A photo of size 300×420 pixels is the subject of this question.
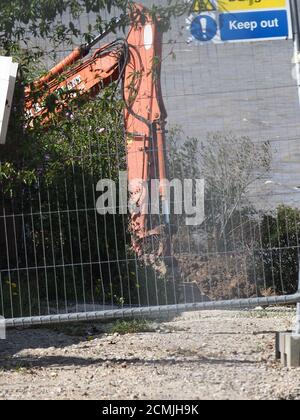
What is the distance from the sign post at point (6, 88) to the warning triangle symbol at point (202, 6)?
1.60 meters

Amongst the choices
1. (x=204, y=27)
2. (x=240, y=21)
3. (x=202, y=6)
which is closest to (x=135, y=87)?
(x=204, y=27)

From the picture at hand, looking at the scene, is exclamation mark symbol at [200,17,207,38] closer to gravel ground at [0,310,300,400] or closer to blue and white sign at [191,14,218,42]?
blue and white sign at [191,14,218,42]

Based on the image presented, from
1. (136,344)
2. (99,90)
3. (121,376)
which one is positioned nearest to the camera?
(121,376)

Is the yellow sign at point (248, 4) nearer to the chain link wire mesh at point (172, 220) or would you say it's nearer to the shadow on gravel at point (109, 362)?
the chain link wire mesh at point (172, 220)

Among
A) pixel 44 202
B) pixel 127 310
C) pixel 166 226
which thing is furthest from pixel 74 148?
pixel 127 310

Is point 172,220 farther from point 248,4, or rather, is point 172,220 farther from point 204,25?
point 248,4

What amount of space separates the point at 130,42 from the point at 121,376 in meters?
3.20

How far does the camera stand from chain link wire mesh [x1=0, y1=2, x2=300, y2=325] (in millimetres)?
8180

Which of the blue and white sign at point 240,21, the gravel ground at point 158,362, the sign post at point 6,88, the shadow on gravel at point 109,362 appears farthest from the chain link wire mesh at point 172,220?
the shadow on gravel at point 109,362

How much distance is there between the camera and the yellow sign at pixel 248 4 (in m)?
7.76

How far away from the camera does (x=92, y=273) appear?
Answer: 8.28 metres

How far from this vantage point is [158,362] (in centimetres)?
746

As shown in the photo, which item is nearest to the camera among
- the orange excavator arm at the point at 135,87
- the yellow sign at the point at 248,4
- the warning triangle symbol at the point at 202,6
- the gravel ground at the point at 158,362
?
the gravel ground at the point at 158,362

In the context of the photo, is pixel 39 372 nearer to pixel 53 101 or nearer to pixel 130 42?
pixel 53 101
